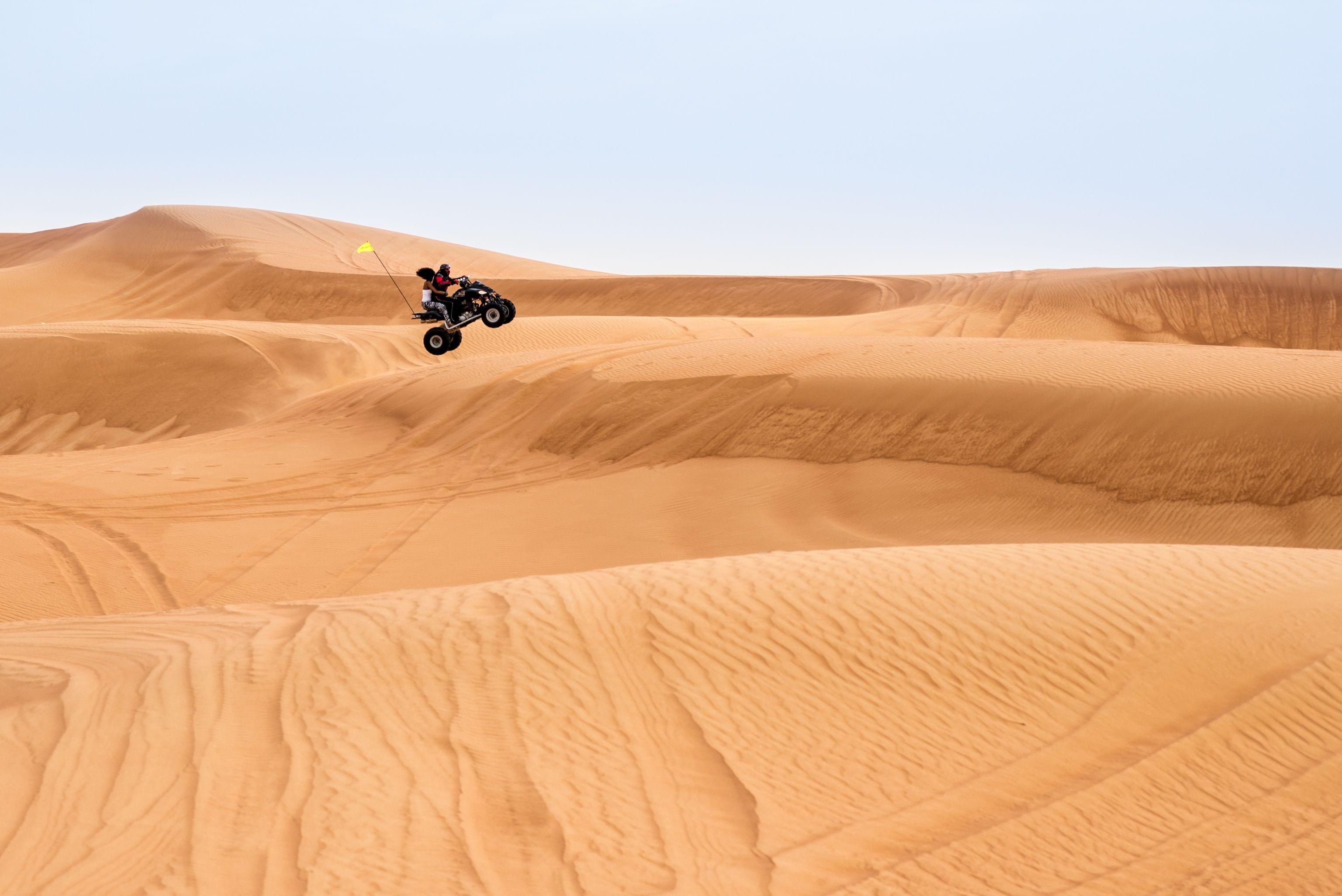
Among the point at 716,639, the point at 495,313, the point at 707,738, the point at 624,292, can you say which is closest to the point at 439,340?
the point at 495,313

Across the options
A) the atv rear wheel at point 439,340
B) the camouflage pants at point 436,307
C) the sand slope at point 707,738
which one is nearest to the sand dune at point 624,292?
the atv rear wheel at point 439,340

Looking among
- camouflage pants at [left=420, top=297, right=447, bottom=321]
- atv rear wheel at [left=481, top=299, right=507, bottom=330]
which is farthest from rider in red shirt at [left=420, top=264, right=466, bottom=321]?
atv rear wheel at [left=481, top=299, right=507, bottom=330]

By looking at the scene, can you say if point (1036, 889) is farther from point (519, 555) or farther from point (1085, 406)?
point (1085, 406)

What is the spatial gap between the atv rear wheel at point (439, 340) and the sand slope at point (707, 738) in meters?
11.7

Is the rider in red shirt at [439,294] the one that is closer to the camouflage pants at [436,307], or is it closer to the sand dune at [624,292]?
the camouflage pants at [436,307]

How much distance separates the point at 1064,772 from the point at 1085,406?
32.4 feet

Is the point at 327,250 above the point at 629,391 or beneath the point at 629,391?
above

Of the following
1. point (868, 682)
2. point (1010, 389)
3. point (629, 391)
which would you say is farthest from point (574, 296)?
point (868, 682)

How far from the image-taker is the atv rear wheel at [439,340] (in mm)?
18438

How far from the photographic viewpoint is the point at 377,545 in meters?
12.0

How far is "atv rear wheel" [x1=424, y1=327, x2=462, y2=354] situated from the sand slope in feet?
38.5

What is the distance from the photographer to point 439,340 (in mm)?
18672

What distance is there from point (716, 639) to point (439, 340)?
13.7 metres

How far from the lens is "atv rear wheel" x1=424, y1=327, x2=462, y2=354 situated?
60.5ft
